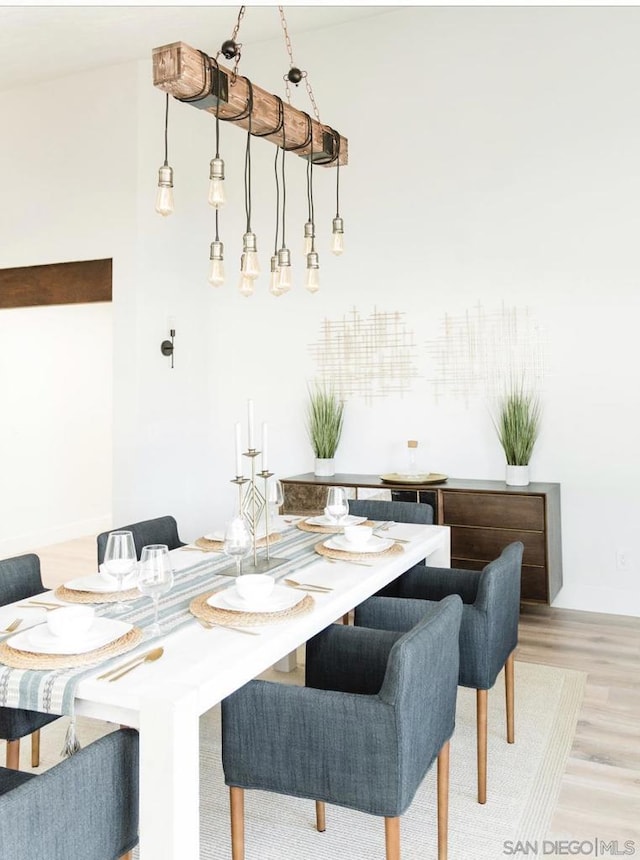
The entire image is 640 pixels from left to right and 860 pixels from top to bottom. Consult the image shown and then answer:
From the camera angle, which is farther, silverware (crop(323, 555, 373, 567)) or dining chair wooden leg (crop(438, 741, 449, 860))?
silverware (crop(323, 555, 373, 567))

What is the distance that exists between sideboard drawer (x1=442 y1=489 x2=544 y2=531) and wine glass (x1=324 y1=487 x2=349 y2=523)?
49.8 inches

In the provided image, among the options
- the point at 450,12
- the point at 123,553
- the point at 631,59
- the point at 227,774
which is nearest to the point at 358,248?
the point at 450,12

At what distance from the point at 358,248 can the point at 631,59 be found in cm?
182

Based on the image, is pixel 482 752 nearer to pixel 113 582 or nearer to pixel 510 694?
pixel 510 694

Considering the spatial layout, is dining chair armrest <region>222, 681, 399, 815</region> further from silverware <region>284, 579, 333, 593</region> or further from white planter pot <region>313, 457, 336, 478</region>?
white planter pot <region>313, 457, 336, 478</region>

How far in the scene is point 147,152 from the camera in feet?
16.0

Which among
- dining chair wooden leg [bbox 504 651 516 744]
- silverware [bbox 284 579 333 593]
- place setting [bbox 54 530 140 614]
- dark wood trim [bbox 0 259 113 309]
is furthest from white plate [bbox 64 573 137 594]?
dark wood trim [bbox 0 259 113 309]

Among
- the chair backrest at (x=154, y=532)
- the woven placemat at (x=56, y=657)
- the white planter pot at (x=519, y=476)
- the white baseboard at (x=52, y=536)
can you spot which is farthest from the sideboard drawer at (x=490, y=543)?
the white baseboard at (x=52, y=536)

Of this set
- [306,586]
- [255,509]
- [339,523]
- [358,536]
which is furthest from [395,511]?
[306,586]

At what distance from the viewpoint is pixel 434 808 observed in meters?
2.27

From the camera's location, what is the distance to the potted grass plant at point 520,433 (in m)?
4.16

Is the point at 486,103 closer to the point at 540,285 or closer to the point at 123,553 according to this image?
the point at 540,285

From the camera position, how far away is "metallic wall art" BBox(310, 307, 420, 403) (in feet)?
15.3

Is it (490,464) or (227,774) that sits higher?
(490,464)
